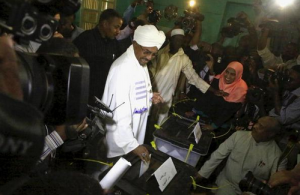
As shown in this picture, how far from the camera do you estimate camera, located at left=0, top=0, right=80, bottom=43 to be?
0.48 metres

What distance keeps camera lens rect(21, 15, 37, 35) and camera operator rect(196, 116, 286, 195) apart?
199 cm

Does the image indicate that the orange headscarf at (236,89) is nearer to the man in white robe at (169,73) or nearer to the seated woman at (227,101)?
the seated woman at (227,101)

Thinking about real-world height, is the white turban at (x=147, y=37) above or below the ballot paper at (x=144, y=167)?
above

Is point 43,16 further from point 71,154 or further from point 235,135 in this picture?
point 235,135

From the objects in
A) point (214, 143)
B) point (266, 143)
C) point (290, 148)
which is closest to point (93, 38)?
point (214, 143)

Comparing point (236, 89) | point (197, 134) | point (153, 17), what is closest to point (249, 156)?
point (197, 134)

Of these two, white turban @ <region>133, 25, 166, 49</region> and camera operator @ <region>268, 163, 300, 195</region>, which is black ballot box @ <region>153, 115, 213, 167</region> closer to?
camera operator @ <region>268, 163, 300, 195</region>

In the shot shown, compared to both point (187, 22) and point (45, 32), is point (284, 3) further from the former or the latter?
point (45, 32)

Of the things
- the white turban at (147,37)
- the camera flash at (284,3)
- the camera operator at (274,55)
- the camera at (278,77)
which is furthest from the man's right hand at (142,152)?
the camera flash at (284,3)

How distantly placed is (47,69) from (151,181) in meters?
0.90

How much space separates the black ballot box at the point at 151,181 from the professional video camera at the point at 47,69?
2.06 feet

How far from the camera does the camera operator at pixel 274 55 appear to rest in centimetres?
358

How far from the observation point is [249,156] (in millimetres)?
2129

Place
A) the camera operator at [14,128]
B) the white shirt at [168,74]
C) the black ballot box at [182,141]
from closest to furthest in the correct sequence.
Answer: the camera operator at [14,128] → the black ballot box at [182,141] → the white shirt at [168,74]
